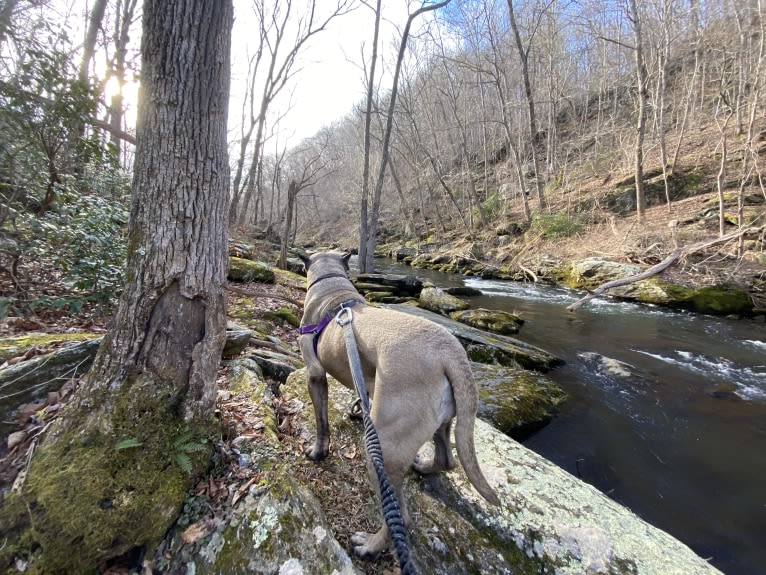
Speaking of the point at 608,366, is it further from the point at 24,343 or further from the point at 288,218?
the point at 288,218

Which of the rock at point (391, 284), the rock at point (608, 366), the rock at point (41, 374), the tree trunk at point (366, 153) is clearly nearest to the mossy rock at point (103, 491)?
the rock at point (41, 374)

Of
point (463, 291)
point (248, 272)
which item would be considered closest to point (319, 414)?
point (248, 272)

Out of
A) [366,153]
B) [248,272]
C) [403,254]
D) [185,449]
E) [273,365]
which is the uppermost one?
[366,153]

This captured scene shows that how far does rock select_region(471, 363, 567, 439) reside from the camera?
427 cm

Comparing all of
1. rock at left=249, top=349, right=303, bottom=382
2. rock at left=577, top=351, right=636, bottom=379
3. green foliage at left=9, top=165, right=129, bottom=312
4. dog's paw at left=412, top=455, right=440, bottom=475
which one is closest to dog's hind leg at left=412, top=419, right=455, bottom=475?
dog's paw at left=412, top=455, right=440, bottom=475

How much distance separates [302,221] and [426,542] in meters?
50.3

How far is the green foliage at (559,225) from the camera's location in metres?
16.3

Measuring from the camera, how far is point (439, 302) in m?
10.6

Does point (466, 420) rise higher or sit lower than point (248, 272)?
lower

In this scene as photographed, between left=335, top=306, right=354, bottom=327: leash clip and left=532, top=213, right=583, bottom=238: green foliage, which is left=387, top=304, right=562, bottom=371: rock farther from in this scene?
left=532, top=213, right=583, bottom=238: green foliage

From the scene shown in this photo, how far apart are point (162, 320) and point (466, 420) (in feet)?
6.52

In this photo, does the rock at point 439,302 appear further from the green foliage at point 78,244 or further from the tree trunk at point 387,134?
the green foliage at point 78,244

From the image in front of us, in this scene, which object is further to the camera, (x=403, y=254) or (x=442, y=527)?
(x=403, y=254)

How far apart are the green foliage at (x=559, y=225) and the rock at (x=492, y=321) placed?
9690 millimetres
